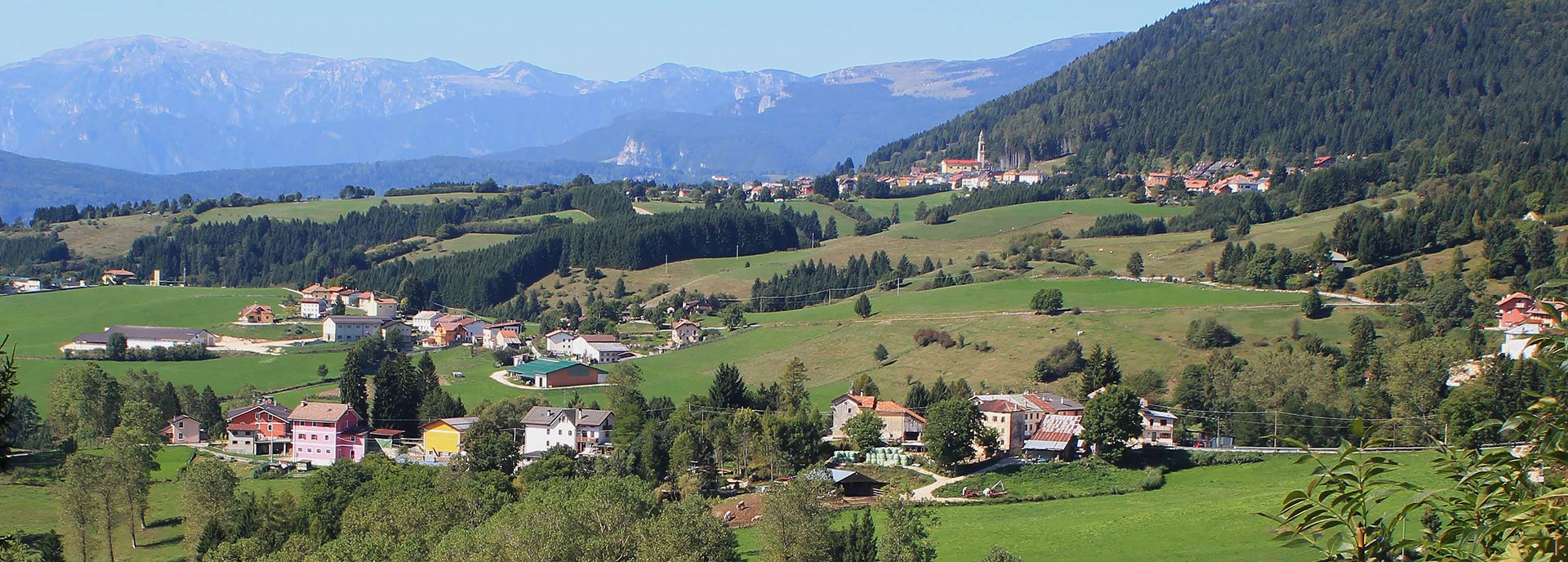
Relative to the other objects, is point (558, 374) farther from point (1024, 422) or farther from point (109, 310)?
point (109, 310)

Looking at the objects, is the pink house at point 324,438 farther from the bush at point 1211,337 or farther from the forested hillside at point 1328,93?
the forested hillside at point 1328,93

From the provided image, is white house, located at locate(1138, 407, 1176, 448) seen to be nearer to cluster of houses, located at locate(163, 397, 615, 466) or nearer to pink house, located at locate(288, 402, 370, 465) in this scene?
cluster of houses, located at locate(163, 397, 615, 466)

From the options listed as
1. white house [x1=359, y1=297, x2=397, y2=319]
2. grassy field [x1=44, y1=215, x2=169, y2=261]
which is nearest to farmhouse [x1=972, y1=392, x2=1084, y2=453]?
white house [x1=359, y1=297, x2=397, y2=319]

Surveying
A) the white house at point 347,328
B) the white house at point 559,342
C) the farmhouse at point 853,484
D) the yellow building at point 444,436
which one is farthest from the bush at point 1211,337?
the white house at point 347,328

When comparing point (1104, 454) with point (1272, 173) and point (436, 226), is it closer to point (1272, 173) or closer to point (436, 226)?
point (1272, 173)

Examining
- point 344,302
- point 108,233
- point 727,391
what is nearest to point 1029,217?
point 344,302

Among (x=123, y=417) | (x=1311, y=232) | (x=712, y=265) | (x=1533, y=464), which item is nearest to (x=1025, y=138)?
(x=712, y=265)
